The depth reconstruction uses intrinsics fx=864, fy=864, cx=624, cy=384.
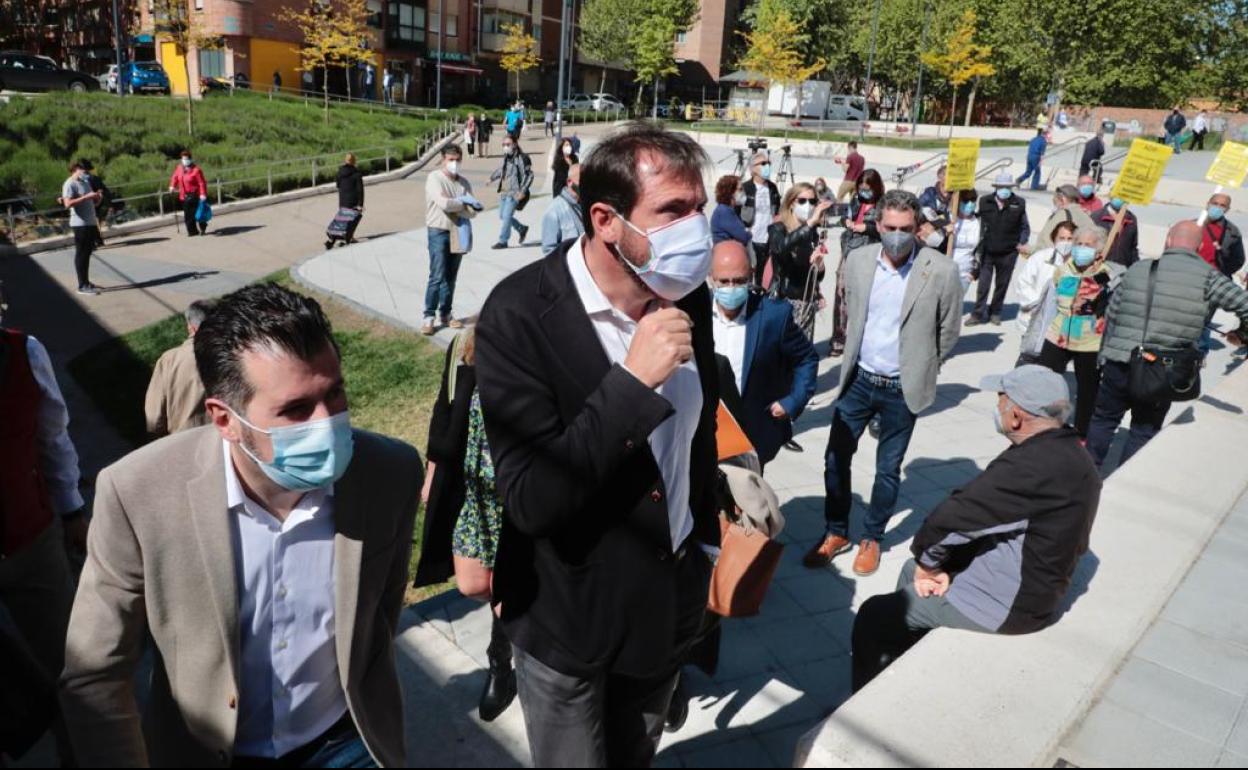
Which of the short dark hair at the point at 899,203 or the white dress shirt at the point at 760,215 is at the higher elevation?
the short dark hair at the point at 899,203

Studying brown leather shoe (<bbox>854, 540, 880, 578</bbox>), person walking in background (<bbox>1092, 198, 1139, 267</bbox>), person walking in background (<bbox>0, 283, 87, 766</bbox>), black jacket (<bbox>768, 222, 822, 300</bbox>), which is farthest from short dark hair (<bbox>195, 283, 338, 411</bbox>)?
person walking in background (<bbox>1092, 198, 1139, 267</bbox>)

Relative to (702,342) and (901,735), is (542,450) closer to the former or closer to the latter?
(702,342)

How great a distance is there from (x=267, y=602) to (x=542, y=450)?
2.62 feet

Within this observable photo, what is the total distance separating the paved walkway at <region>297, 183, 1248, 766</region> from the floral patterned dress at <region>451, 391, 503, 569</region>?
451mm

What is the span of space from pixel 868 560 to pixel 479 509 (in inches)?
139

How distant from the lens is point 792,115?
2042 inches

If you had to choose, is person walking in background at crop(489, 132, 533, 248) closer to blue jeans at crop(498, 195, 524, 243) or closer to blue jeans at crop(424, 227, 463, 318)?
blue jeans at crop(498, 195, 524, 243)

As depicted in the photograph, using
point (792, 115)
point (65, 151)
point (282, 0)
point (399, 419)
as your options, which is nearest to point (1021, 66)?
point (792, 115)

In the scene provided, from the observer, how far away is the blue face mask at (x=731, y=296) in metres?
4.59

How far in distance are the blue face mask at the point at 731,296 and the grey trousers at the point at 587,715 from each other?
253 centimetres

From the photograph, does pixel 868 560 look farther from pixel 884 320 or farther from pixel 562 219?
pixel 562 219

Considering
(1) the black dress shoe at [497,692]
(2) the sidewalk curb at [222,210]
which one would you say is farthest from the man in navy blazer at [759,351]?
(2) the sidewalk curb at [222,210]

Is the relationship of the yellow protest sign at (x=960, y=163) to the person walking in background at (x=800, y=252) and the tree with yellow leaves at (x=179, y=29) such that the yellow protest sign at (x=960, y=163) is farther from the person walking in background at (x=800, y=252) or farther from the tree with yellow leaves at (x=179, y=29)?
the tree with yellow leaves at (x=179, y=29)

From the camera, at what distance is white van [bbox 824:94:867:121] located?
5050 centimetres
